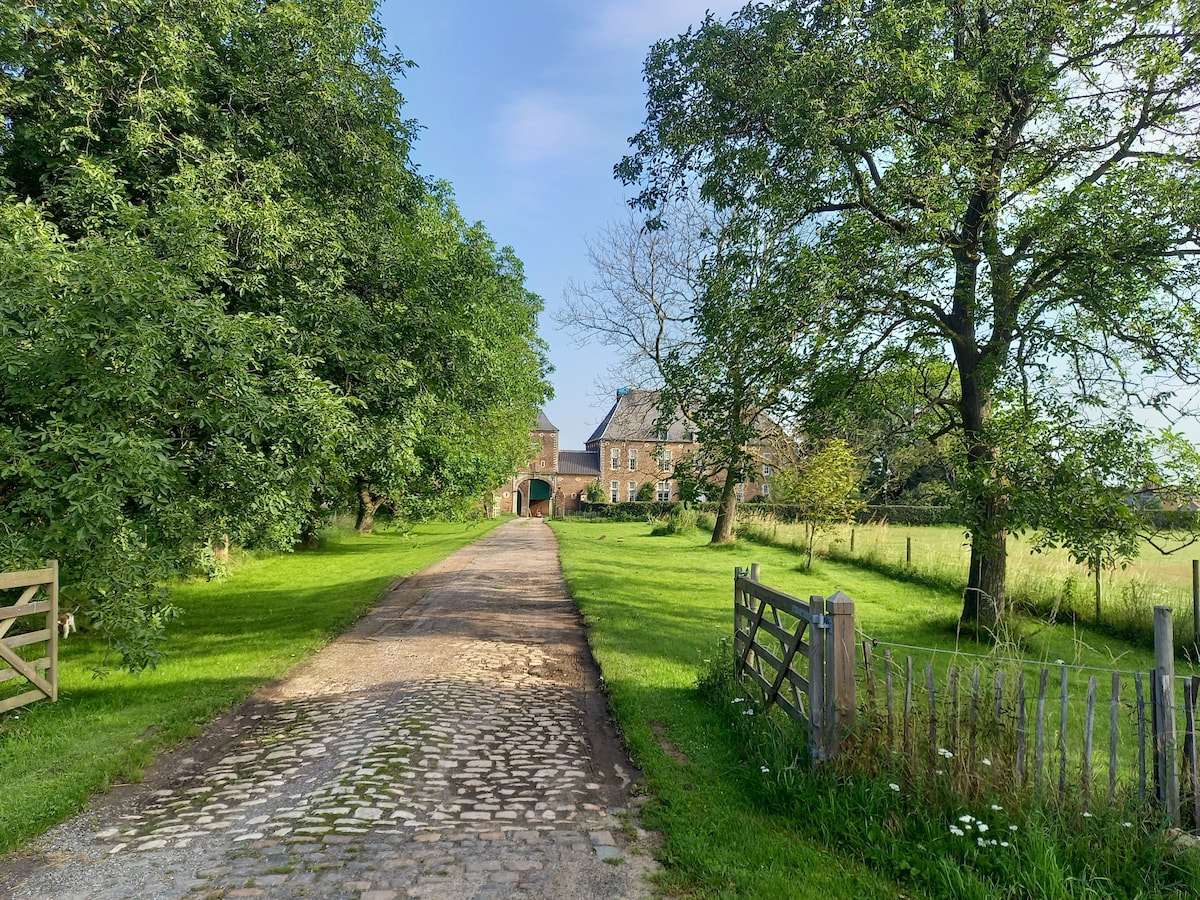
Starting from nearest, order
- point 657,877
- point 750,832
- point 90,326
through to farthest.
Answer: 1. point 657,877
2. point 750,832
3. point 90,326

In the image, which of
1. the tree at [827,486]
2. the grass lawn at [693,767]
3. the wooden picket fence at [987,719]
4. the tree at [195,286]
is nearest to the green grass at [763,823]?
the grass lawn at [693,767]

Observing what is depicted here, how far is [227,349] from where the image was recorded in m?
7.66

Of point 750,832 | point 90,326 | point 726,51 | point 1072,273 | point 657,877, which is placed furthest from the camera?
point 726,51

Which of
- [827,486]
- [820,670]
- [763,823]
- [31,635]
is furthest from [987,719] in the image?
[827,486]

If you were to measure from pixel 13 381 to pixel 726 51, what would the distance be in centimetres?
1129

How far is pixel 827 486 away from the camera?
69.1 feet

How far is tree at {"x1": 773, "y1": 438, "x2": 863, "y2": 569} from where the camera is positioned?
21.1 m

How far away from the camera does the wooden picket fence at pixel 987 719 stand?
14.0 ft

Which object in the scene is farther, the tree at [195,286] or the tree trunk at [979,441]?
the tree trunk at [979,441]

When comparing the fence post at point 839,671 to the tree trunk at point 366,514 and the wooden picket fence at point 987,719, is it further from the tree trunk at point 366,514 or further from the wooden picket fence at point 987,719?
the tree trunk at point 366,514

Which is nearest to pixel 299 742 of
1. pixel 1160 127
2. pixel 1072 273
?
pixel 1072 273

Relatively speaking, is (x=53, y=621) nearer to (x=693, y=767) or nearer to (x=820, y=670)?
(x=693, y=767)

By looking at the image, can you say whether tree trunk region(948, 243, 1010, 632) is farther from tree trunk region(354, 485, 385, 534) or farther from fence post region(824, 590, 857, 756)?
tree trunk region(354, 485, 385, 534)

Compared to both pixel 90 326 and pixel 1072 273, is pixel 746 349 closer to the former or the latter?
pixel 1072 273
